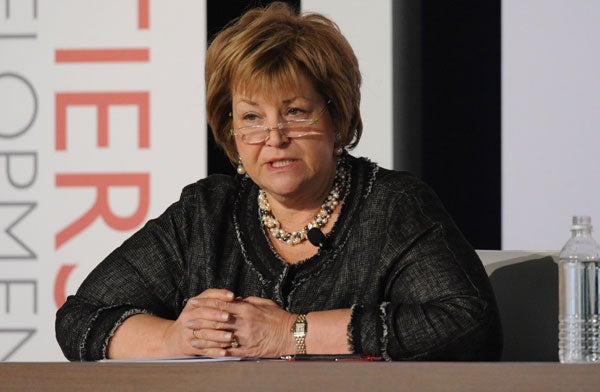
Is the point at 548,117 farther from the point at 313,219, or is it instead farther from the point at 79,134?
the point at 79,134

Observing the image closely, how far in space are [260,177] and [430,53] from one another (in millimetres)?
2103

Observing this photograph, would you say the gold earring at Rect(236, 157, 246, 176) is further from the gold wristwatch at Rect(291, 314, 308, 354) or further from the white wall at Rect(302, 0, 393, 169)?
the white wall at Rect(302, 0, 393, 169)

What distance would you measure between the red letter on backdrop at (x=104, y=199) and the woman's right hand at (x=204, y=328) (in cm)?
148

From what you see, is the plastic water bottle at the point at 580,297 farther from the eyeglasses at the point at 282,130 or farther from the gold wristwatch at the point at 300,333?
the eyeglasses at the point at 282,130

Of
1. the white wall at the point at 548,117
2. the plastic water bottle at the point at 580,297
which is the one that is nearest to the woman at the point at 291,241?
the plastic water bottle at the point at 580,297

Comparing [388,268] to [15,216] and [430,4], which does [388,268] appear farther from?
[430,4]

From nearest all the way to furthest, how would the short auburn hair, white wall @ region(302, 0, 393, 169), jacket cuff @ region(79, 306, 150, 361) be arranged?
jacket cuff @ region(79, 306, 150, 361)
the short auburn hair
white wall @ region(302, 0, 393, 169)

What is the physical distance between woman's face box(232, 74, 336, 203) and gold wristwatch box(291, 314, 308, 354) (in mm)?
342

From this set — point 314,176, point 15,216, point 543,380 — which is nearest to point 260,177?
point 314,176

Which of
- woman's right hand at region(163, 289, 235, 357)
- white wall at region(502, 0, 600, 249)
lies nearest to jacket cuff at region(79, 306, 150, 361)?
woman's right hand at region(163, 289, 235, 357)

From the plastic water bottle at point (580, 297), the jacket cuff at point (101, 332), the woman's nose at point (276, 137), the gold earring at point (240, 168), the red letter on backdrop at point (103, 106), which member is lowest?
the jacket cuff at point (101, 332)

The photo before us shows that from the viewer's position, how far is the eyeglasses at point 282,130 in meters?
2.21

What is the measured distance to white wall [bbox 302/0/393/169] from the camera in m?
3.64

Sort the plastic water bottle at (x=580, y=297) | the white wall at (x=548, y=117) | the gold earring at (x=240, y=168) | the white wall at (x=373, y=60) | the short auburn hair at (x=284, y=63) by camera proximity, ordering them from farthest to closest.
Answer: the white wall at (x=373, y=60)
the white wall at (x=548, y=117)
the gold earring at (x=240, y=168)
the short auburn hair at (x=284, y=63)
the plastic water bottle at (x=580, y=297)
